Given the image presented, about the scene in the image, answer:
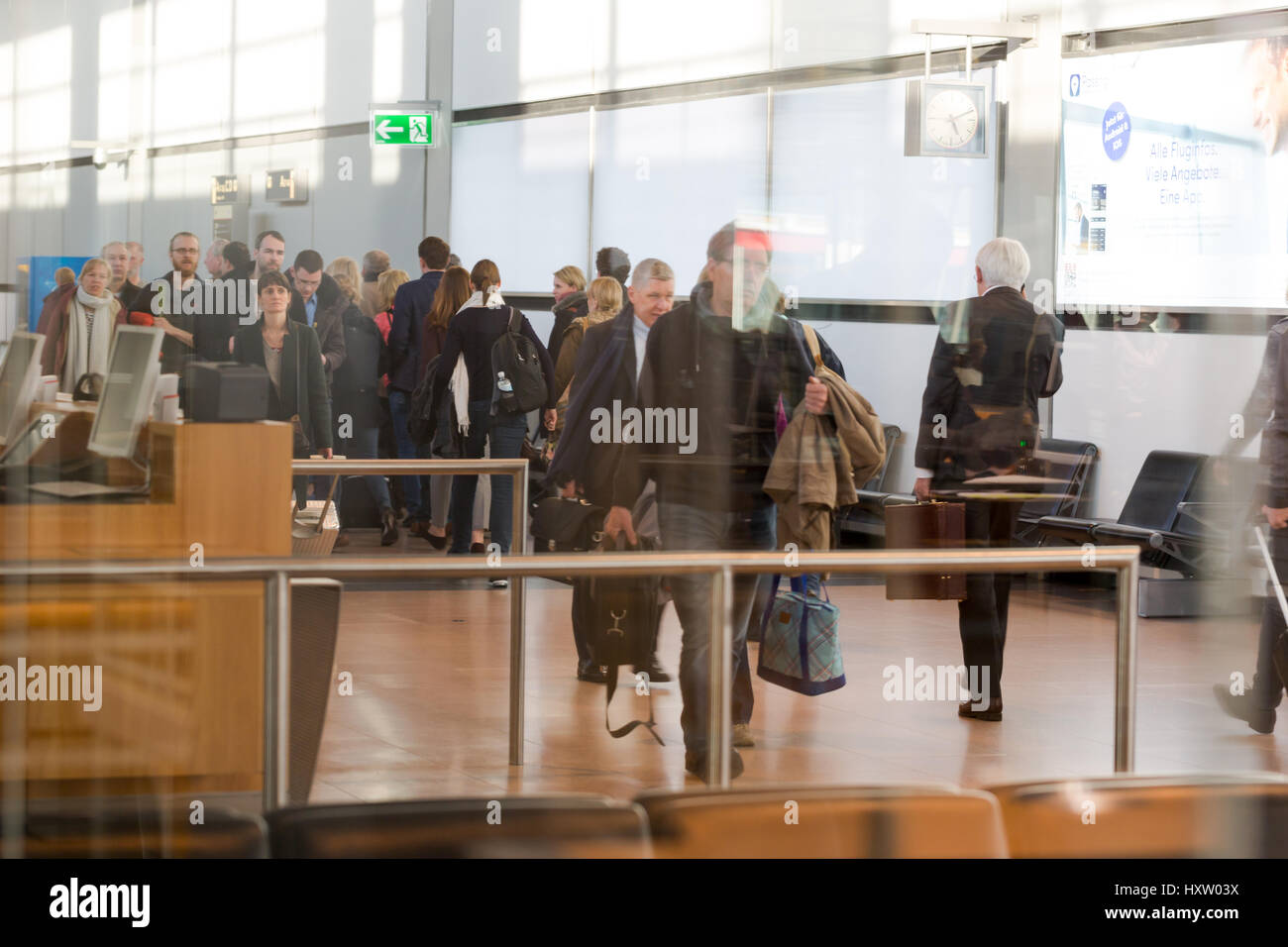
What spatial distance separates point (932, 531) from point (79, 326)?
3174 mm

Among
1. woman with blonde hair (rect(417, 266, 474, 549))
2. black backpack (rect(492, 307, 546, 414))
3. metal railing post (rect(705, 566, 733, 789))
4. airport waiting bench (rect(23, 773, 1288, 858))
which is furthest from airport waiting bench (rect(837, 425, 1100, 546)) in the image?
airport waiting bench (rect(23, 773, 1288, 858))

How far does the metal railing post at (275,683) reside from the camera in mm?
2906

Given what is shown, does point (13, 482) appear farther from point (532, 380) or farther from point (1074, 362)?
point (1074, 362)

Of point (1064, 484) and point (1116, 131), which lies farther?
point (1064, 484)

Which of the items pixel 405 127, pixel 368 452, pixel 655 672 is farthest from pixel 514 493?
pixel 405 127

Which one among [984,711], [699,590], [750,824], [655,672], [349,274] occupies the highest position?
[349,274]

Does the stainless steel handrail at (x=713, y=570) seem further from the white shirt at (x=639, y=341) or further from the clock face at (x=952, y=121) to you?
the clock face at (x=952, y=121)

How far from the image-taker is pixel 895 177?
5.54 m

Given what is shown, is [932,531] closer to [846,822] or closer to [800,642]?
[800,642]

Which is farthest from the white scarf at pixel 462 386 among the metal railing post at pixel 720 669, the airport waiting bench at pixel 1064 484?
the metal railing post at pixel 720 669

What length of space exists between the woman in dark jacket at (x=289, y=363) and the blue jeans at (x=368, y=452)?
654 millimetres

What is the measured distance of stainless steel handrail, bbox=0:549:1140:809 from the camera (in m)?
2.90

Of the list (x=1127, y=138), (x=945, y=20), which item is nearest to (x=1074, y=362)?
(x=1127, y=138)

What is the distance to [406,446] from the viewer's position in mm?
5637
